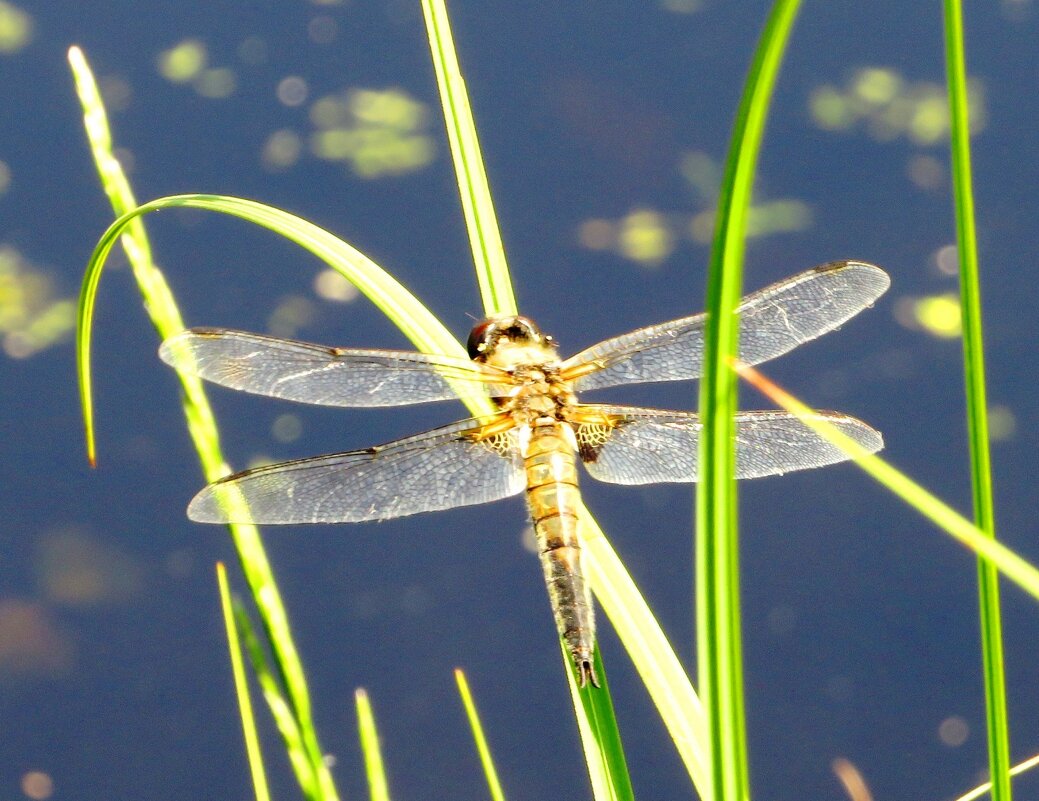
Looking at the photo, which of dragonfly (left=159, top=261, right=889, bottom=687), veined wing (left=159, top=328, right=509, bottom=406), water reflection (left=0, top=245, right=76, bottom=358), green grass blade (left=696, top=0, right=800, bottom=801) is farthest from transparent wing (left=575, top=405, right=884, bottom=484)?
water reflection (left=0, top=245, right=76, bottom=358)

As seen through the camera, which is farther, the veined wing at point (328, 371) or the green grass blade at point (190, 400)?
the veined wing at point (328, 371)

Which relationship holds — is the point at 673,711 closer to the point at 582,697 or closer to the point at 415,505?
the point at 582,697

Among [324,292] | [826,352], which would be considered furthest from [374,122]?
[826,352]

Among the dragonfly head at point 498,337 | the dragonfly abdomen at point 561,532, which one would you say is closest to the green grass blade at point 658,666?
the dragonfly abdomen at point 561,532

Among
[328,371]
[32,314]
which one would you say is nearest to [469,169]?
[328,371]

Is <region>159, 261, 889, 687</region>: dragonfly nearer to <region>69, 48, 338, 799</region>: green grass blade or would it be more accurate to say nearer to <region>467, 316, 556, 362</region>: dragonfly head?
<region>467, 316, 556, 362</region>: dragonfly head

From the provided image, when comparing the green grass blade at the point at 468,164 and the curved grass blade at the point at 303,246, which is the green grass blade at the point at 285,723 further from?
the green grass blade at the point at 468,164
